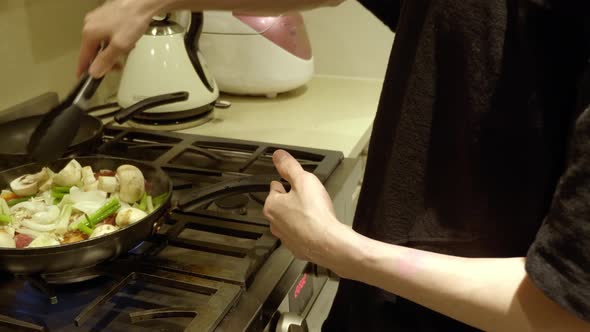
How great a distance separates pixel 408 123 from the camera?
633 mm

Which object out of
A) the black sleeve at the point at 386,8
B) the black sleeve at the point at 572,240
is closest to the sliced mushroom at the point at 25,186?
the black sleeve at the point at 386,8

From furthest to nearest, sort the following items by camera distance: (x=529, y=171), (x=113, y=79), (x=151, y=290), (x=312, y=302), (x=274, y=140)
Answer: (x=113, y=79) < (x=274, y=140) < (x=312, y=302) < (x=151, y=290) < (x=529, y=171)

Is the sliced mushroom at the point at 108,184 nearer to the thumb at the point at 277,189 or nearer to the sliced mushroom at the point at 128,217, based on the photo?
the sliced mushroom at the point at 128,217

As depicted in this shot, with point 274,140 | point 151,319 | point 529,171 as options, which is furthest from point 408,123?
point 274,140

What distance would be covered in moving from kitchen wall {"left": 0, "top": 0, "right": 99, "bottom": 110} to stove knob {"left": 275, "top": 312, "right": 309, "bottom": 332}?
2.47 ft

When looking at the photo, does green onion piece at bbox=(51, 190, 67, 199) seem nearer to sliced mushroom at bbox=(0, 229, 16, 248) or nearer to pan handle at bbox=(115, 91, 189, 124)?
sliced mushroom at bbox=(0, 229, 16, 248)

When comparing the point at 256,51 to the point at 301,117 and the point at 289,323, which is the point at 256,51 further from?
the point at 289,323

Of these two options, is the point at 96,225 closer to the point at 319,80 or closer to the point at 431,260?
the point at 431,260

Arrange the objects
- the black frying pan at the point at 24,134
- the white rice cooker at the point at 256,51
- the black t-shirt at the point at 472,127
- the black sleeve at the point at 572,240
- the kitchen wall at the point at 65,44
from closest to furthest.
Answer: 1. the black sleeve at the point at 572,240
2. the black t-shirt at the point at 472,127
3. the black frying pan at the point at 24,134
4. the kitchen wall at the point at 65,44
5. the white rice cooker at the point at 256,51

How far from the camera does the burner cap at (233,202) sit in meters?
0.92

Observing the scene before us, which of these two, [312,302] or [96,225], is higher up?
[96,225]

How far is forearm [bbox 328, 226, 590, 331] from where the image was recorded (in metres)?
→ 0.44

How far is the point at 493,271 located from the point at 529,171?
0.51 ft

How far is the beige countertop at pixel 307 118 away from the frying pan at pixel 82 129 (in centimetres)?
14
